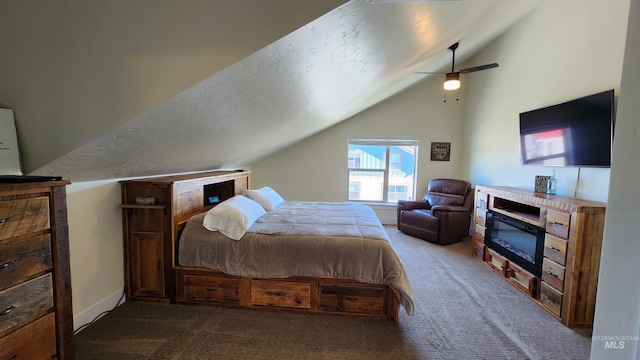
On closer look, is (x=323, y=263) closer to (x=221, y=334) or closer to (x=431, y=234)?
(x=221, y=334)

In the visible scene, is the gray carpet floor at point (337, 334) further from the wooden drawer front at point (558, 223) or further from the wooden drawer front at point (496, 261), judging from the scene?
the wooden drawer front at point (558, 223)

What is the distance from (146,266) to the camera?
7.24 ft

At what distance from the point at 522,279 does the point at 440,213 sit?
145 cm

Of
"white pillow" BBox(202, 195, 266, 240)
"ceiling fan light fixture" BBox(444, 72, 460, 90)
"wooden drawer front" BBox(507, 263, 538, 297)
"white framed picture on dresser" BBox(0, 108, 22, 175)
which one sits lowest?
"wooden drawer front" BBox(507, 263, 538, 297)

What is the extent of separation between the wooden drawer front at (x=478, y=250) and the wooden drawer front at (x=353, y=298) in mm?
2040

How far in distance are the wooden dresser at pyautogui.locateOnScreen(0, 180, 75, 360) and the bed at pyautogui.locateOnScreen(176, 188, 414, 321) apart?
873mm

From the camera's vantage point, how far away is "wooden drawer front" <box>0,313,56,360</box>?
110cm

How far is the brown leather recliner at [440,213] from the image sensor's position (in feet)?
12.7

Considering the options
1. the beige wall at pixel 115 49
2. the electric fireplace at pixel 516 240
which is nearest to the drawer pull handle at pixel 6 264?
the beige wall at pixel 115 49

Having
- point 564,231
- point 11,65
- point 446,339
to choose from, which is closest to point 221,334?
point 446,339

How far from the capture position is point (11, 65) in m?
1.17

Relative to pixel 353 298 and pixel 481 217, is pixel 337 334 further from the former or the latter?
pixel 481 217

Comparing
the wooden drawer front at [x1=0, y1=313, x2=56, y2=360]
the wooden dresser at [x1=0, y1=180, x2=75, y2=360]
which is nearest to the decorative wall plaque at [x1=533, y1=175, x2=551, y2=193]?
the wooden dresser at [x1=0, y1=180, x2=75, y2=360]

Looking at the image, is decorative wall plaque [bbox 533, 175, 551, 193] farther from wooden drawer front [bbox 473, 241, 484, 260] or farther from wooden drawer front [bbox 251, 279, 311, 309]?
wooden drawer front [bbox 251, 279, 311, 309]
